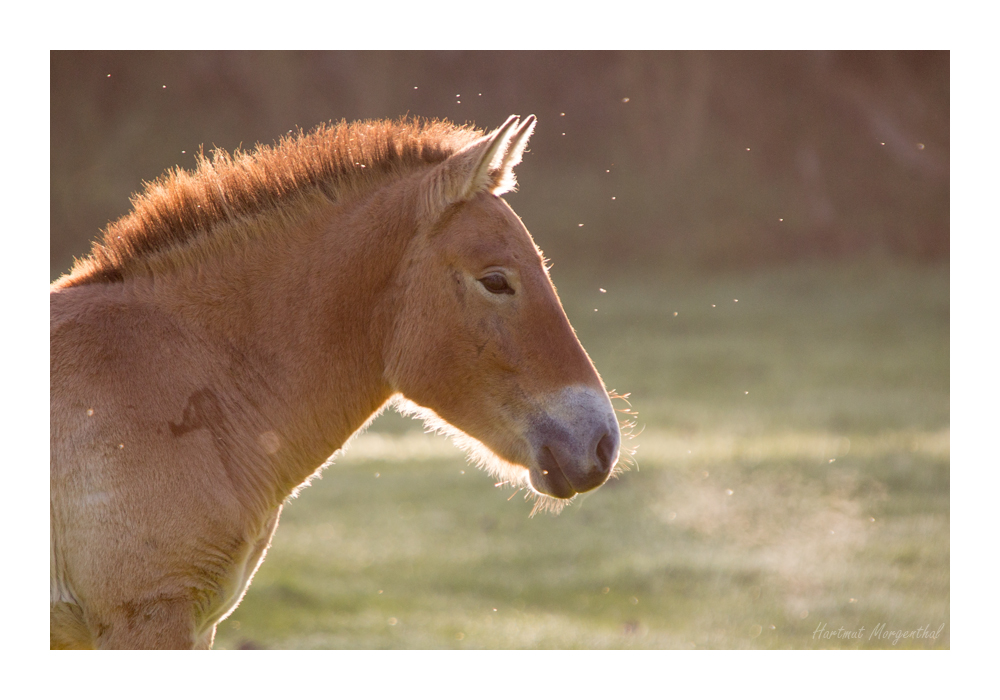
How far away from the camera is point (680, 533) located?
6.50 m

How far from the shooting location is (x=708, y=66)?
1145 cm

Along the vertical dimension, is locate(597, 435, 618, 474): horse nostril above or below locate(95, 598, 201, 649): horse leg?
above

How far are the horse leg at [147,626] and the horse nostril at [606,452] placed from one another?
48.6 inches

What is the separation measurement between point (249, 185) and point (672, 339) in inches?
396

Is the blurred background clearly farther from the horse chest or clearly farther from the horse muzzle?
the horse muzzle

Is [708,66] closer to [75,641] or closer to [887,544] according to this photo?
[887,544]

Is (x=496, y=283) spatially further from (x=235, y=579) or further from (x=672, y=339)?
(x=672, y=339)

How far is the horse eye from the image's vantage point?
103 inches

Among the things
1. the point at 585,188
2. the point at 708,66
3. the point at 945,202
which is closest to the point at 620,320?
the point at 585,188

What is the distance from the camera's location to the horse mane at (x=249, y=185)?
265cm

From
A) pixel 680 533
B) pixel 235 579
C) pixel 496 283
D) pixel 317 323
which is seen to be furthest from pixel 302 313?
pixel 680 533

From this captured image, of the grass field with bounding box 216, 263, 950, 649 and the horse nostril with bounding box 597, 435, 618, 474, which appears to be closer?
the horse nostril with bounding box 597, 435, 618, 474

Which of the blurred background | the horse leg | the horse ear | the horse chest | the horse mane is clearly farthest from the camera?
the blurred background

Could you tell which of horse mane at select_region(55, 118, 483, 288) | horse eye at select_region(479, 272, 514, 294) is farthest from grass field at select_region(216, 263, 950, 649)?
horse mane at select_region(55, 118, 483, 288)
